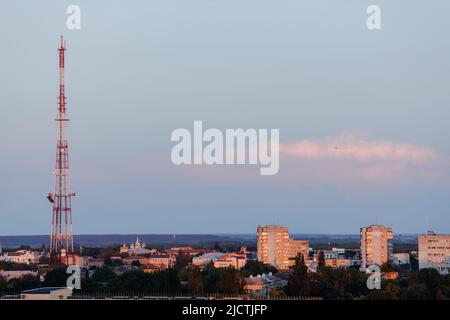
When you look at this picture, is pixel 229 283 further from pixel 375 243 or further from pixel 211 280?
pixel 375 243

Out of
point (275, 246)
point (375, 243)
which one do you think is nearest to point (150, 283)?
point (375, 243)

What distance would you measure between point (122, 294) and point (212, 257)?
101 ft

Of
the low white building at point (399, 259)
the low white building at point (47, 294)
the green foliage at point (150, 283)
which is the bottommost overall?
the low white building at point (399, 259)

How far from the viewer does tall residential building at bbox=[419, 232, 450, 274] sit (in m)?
57.6

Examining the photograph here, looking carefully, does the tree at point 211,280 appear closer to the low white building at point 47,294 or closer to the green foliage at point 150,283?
the green foliage at point 150,283

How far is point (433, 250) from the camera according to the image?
2292 inches

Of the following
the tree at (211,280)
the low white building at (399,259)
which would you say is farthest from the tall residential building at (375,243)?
the tree at (211,280)

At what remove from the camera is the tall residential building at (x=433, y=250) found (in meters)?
57.6

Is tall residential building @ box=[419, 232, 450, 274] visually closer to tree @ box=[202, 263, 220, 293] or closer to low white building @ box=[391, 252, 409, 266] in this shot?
low white building @ box=[391, 252, 409, 266]

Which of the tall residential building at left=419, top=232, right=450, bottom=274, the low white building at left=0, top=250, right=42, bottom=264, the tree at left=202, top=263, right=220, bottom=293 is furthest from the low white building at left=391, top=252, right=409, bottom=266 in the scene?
the tree at left=202, top=263, right=220, bottom=293

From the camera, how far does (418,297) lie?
3425 cm
